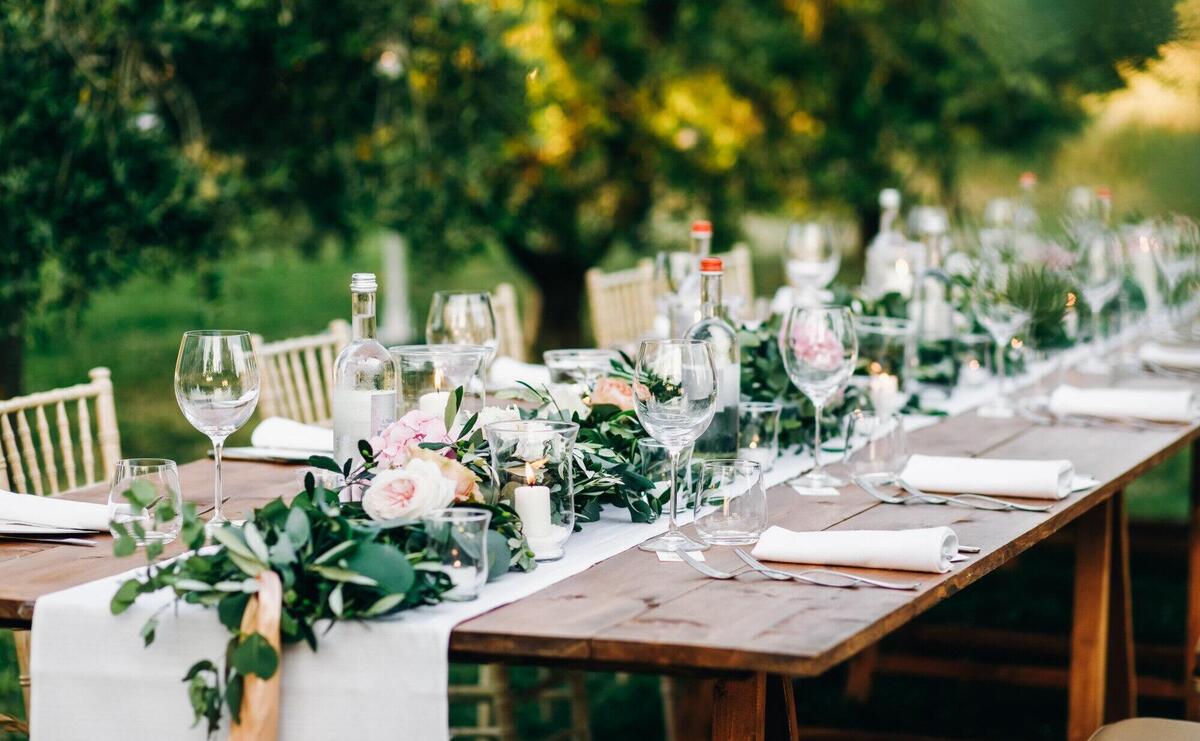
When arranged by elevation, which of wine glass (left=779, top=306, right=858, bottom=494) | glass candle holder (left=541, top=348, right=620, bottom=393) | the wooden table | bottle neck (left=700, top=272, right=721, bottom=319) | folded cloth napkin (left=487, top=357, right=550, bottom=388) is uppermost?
bottle neck (left=700, top=272, right=721, bottom=319)

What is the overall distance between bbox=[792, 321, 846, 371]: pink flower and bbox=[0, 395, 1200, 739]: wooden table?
0.20 meters

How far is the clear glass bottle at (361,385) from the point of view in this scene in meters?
1.95

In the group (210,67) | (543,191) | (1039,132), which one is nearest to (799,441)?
(210,67)

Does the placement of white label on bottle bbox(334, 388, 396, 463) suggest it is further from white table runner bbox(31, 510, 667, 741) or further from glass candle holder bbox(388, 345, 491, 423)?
white table runner bbox(31, 510, 667, 741)

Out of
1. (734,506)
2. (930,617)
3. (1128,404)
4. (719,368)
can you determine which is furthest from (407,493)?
(930,617)

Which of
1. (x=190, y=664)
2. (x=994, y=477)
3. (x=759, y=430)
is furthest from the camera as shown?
(x=759, y=430)

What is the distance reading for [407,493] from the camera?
1600mm

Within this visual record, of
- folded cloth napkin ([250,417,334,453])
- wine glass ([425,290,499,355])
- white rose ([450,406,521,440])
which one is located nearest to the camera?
white rose ([450,406,521,440])

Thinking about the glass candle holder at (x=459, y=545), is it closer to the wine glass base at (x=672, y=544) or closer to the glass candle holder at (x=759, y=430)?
the wine glass base at (x=672, y=544)

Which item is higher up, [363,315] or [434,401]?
[363,315]

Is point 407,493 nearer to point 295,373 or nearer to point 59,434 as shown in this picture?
point 59,434

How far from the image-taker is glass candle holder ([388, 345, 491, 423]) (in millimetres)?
2078

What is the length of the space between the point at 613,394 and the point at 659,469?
13 cm

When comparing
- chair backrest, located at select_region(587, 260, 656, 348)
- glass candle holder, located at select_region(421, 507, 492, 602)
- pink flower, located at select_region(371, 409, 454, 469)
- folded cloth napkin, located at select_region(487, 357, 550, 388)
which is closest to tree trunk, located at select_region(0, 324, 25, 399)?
chair backrest, located at select_region(587, 260, 656, 348)
